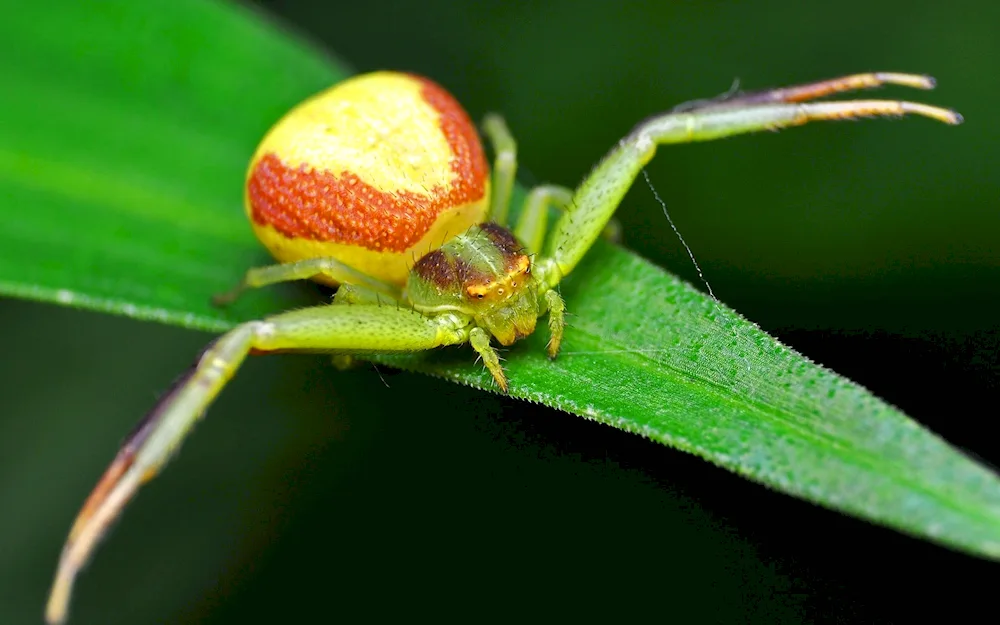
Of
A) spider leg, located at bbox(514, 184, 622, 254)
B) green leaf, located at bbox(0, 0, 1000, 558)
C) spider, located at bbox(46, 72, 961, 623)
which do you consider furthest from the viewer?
spider leg, located at bbox(514, 184, 622, 254)

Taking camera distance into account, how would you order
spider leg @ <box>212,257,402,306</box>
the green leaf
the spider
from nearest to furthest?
the green leaf < the spider < spider leg @ <box>212,257,402,306</box>

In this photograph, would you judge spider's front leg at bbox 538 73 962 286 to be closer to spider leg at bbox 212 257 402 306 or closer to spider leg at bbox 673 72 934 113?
spider leg at bbox 673 72 934 113

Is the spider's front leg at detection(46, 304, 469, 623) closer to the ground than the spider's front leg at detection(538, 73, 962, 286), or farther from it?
closer to the ground

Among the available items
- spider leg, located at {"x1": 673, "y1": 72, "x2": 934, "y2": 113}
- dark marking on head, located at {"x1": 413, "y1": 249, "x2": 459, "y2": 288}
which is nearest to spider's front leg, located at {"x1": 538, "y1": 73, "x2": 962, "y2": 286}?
spider leg, located at {"x1": 673, "y1": 72, "x2": 934, "y2": 113}

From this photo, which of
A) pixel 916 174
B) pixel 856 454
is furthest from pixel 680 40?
pixel 856 454

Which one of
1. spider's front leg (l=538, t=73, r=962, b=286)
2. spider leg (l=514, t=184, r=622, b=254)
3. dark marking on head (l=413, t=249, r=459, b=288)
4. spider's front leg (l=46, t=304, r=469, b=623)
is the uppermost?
spider's front leg (l=538, t=73, r=962, b=286)

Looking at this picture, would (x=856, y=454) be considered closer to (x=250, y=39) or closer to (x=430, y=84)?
(x=430, y=84)

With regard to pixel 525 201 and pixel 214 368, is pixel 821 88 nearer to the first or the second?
pixel 525 201

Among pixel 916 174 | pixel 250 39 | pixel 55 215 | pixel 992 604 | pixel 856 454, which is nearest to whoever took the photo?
pixel 856 454

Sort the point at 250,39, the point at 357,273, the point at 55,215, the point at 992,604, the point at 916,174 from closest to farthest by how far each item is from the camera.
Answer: the point at 992,604 < the point at 357,273 < the point at 55,215 < the point at 916,174 < the point at 250,39
